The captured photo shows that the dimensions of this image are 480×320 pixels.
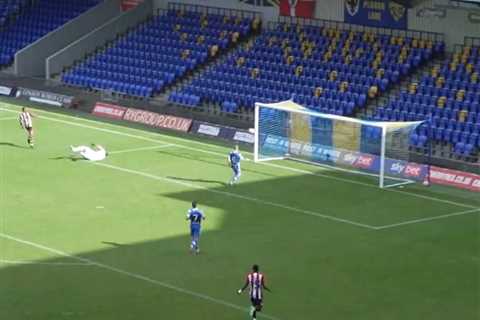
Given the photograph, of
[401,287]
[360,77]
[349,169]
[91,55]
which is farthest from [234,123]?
[401,287]

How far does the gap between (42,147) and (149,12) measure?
20519 mm

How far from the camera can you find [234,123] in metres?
57.2

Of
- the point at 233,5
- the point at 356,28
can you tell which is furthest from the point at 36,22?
the point at 356,28

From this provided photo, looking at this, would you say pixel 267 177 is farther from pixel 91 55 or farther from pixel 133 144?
pixel 91 55

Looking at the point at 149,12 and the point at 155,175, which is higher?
the point at 149,12

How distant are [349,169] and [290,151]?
3273 millimetres

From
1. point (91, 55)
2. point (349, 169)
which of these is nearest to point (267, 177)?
point (349, 169)

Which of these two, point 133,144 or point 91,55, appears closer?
point 133,144

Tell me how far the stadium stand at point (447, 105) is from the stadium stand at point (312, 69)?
1662 millimetres

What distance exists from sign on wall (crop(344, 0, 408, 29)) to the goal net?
1019 cm

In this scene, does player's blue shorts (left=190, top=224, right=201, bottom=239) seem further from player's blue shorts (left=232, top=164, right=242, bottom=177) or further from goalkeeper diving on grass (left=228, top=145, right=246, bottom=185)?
player's blue shorts (left=232, top=164, right=242, bottom=177)

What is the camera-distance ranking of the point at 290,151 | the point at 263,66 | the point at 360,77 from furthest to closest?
the point at 263,66
the point at 360,77
the point at 290,151

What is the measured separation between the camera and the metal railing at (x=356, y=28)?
2265 inches

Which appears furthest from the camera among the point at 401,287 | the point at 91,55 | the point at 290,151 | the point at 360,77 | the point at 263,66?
the point at 91,55
